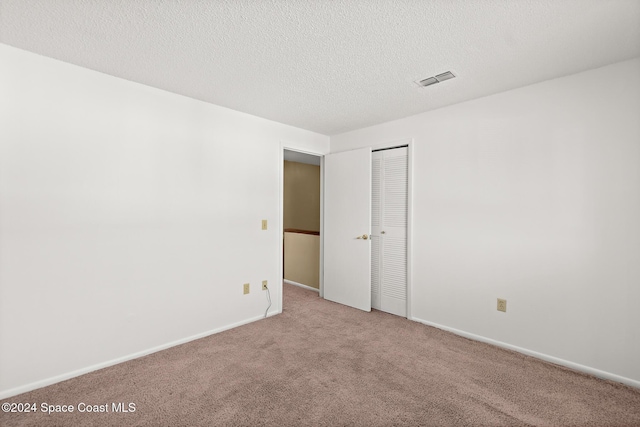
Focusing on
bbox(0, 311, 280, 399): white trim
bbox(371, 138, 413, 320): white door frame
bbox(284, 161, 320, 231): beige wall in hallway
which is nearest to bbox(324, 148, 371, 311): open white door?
bbox(371, 138, 413, 320): white door frame

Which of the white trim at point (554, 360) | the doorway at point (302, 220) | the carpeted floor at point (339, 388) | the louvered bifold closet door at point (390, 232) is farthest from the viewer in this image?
the doorway at point (302, 220)

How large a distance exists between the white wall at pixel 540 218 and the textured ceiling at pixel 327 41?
0.31 metres

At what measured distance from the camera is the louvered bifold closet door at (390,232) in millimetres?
3346

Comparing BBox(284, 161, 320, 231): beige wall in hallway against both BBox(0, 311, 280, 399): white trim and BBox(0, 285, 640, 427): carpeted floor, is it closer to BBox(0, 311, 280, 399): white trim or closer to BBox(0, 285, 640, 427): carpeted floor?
BBox(0, 311, 280, 399): white trim

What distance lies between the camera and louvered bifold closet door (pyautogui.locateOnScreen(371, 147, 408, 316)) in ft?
11.0

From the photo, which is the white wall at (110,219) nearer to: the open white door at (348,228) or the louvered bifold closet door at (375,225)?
the open white door at (348,228)

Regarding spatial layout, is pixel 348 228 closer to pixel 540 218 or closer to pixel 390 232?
pixel 390 232

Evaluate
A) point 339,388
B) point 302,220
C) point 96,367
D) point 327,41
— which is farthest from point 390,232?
point 96,367

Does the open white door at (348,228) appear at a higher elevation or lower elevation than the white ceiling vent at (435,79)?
lower

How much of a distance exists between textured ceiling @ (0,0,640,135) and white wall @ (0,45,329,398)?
11.3 inches

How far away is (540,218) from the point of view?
2395 millimetres

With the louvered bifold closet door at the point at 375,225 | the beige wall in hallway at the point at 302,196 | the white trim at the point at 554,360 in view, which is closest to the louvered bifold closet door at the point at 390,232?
the louvered bifold closet door at the point at 375,225

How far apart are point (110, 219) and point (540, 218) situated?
A: 3464mm

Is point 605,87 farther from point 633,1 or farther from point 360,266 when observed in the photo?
point 360,266
